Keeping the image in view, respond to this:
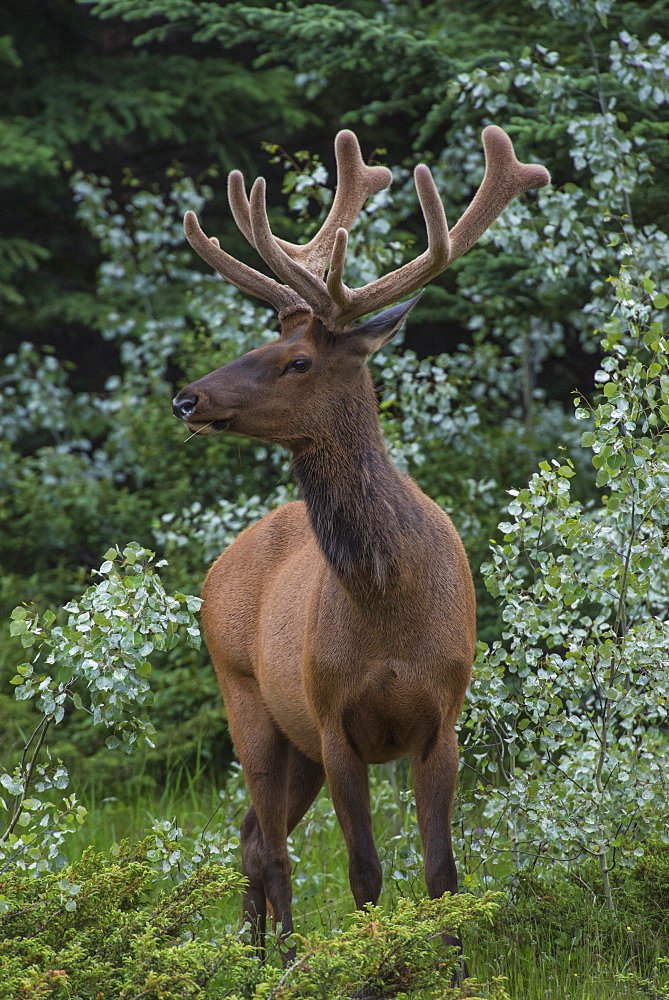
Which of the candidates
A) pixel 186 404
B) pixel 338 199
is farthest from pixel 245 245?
pixel 186 404

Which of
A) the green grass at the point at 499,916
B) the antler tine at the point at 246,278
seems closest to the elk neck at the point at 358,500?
the antler tine at the point at 246,278

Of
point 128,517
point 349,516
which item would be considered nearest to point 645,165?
point 349,516

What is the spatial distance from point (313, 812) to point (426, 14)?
522 cm

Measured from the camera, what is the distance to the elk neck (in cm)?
383

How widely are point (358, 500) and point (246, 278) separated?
3.22 ft

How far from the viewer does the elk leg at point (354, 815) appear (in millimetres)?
3828

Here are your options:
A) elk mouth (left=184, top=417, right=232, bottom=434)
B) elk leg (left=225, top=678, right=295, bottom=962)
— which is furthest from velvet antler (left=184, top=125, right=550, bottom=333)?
elk leg (left=225, top=678, right=295, bottom=962)

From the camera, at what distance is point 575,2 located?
620cm

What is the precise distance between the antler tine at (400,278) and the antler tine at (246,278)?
6.6 inches

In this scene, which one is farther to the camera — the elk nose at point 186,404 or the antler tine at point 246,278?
the antler tine at point 246,278

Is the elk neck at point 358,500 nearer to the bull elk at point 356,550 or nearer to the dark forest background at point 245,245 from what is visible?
the bull elk at point 356,550

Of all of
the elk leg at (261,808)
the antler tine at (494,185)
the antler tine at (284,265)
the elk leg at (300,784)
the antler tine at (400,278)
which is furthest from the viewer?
the elk leg at (300,784)

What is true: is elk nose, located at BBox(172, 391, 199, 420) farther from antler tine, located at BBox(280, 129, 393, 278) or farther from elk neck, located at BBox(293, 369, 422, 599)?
antler tine, located at BBox(280, 129, 393, 278)

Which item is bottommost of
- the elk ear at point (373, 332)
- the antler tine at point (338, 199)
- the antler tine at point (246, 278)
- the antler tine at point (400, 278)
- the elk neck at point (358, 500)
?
the elk neck at point (358, 500)
